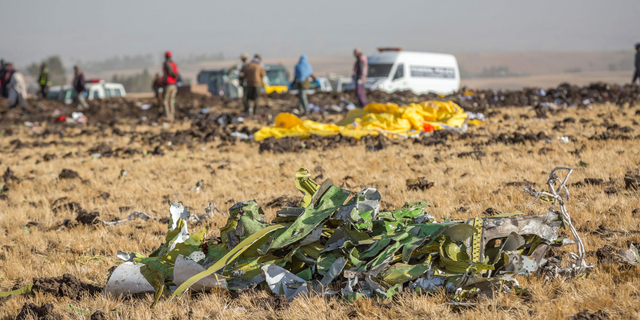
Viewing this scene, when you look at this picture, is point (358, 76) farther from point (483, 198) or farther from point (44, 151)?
point (483, 198)

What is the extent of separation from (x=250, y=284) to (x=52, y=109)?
17726 mm

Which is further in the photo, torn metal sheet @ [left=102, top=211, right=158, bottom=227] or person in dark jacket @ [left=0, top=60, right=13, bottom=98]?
person in dark jacket @ [left=0, top=60, right=13, bottom=98]

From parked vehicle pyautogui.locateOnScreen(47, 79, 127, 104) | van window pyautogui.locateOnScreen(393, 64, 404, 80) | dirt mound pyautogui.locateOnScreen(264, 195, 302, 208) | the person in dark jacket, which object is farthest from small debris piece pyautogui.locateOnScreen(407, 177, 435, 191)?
→ parked vehicle pyautogui.locateOnScreen(47, 79, 127, 104)

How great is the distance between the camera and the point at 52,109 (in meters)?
17.8

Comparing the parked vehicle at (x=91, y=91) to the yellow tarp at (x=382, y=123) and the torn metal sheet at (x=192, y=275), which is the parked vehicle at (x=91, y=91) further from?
the torn metal sheet at (x=192, y=275)

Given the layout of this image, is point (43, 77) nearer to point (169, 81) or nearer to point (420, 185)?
point (169, 81)

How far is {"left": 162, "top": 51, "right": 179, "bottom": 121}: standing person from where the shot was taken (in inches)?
503

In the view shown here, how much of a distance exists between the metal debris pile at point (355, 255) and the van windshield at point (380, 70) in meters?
18.1

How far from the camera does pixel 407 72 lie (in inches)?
828

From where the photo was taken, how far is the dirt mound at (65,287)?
10.4 feet

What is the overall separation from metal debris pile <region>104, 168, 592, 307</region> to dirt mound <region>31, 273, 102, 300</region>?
161 millimetres

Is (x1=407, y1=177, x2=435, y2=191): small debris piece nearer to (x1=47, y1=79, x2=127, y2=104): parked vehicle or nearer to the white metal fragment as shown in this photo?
the white metal fragment

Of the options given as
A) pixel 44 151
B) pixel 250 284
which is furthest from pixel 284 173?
pixel 44 151

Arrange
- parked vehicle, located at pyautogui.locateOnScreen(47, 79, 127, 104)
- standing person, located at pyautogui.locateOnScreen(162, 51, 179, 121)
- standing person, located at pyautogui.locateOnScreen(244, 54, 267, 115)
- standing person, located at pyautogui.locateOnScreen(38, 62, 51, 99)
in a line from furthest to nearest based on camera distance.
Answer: parked vehicle, located at pyautogui.locateOnScreen(47, 79, 127, 104) < standing person, located at pyautogui.locateOnScreen(38, 62, 51, 99) < standing person, located at pyautogui.locateOnScreen(244, 54, 267, 115) < standing person, located at pyautogui.locateOnScreen(162, 51, 179, 121)
